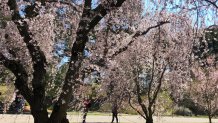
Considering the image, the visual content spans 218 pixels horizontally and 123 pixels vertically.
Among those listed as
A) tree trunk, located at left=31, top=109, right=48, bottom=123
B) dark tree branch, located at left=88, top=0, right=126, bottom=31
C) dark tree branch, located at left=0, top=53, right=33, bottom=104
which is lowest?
tree trunk, located at left=31, top=109, right=48, bottom=123

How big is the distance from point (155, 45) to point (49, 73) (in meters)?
5.83

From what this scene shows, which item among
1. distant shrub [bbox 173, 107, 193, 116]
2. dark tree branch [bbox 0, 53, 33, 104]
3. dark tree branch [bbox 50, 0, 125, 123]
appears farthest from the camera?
distant shrub [bbox 173, 107, 193, 116]

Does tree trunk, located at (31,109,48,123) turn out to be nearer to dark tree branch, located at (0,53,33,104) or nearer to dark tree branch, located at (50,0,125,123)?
dark tree branch, located at (50,0,125,123)

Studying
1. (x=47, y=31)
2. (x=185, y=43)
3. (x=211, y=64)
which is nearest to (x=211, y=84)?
(x=211, y=64)

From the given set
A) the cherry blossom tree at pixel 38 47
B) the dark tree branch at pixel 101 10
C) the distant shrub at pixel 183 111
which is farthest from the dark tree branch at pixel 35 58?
the distant shrub at pixel 183 111

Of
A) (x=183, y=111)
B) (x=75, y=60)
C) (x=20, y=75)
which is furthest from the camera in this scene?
(x=183, y=111)

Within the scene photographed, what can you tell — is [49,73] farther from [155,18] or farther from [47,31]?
[155,18]

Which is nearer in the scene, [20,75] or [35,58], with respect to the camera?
[35,58]

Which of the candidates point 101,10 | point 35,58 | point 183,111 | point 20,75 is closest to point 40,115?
point 20,75

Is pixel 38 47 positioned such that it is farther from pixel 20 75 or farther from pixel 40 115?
pixel 40 115

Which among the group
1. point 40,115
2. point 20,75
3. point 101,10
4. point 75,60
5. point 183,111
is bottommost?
point 40,115

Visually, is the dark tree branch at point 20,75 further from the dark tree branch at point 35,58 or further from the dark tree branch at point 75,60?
the dark tree branch at point 75,60

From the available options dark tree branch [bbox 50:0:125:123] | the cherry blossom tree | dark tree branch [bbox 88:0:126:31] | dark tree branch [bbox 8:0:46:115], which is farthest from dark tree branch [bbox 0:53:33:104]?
dark tree branch [bbox 88:0:126:31]

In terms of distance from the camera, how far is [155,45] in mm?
15430
